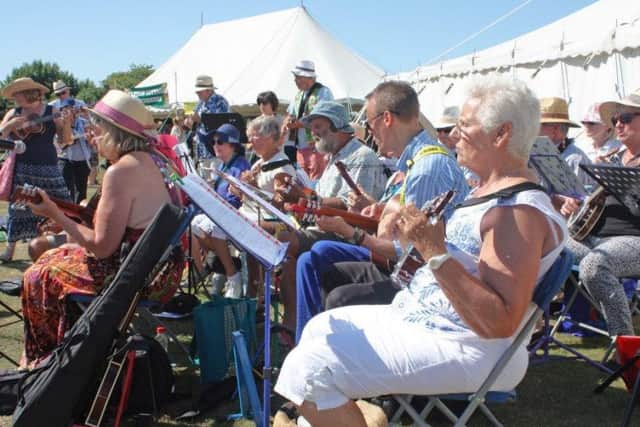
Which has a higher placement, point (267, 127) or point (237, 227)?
point (267, 127)

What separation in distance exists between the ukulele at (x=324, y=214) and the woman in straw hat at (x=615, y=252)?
1518 millimetres

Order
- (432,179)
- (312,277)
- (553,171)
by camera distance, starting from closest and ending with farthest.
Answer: (432,179) < (312,277) < (553,171)

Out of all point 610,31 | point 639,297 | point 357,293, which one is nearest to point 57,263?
point 357,293

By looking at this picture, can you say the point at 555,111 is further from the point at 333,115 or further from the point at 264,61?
the point at 264,61

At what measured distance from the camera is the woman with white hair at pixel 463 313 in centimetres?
196

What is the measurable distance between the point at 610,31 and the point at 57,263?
285 inches

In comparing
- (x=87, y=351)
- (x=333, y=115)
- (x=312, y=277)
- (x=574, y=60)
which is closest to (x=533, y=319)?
(x=312, y=277)

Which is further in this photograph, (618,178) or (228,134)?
(228,134)

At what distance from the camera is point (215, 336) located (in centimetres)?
377

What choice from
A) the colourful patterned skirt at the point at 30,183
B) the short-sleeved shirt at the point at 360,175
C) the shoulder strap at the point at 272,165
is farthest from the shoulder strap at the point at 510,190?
the colourful patterned skirt at the point at 30,183

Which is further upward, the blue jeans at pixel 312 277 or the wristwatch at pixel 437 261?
the wristwatch at pixel 437 261

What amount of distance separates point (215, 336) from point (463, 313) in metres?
2.14

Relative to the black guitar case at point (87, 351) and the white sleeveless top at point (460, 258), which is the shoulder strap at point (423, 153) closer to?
the white sleeveless top at point (460, 258)

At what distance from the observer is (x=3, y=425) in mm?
3238
